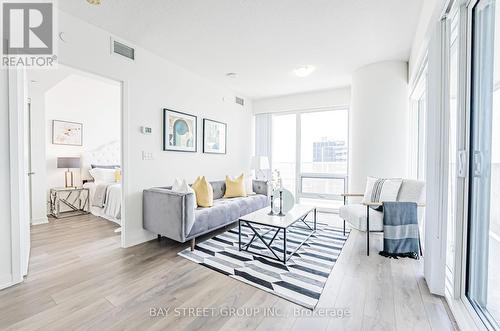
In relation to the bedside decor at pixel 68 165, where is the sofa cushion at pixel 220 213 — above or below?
below

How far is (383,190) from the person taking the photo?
300cm

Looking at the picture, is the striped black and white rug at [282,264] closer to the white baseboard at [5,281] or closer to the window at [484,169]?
the window at [484,169]

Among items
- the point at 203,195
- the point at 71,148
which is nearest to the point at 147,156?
the point at 203,195

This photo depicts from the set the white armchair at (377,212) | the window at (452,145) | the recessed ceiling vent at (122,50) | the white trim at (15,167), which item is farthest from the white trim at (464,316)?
the recessed ceiling vent at (122,50)

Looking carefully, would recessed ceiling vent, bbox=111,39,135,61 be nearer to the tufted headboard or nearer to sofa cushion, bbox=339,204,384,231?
the tufted headboard

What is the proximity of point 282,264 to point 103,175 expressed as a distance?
4.34m

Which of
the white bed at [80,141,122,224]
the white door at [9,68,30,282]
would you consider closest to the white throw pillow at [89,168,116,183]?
the white bed at [80,141,122,224]

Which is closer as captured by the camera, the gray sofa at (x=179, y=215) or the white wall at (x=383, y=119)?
the gray sofa at (x=179, y=215)

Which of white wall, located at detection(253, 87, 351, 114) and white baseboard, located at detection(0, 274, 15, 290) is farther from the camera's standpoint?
white wall, located at detection(253, 87, 351, 114)

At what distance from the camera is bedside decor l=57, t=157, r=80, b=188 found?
456 centimetres

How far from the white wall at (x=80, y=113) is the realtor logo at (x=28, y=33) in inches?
95.9

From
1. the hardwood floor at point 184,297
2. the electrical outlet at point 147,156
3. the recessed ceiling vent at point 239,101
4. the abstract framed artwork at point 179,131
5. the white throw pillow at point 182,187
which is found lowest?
the hardwood floor at point 184,297

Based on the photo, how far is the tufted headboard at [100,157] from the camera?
514 centimetres

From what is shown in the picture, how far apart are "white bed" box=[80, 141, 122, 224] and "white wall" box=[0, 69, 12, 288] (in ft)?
6.02
